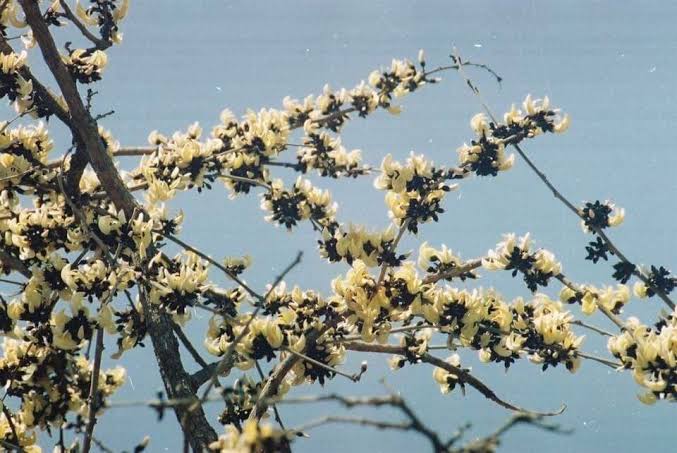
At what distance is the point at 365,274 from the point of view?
3.43 m

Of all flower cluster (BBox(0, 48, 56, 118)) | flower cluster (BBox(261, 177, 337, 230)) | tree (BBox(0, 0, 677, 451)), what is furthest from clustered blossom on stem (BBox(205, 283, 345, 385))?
flower cluster (BBox(0, 48, 56, 118))

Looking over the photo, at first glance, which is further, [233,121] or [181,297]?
[233,121]

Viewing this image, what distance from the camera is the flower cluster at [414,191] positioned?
3.76 m

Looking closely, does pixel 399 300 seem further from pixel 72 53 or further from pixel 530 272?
pixel 72 53

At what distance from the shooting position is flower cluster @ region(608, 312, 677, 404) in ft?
9.81

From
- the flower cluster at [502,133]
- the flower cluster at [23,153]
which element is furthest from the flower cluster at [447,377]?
the flower cluster at [23,153]

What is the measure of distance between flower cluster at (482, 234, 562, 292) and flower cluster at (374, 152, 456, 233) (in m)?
0.39

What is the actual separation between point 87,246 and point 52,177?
1.69 ft

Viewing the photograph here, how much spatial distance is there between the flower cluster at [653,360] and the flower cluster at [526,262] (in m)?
0.61

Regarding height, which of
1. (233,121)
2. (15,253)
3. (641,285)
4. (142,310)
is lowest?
(641,285)

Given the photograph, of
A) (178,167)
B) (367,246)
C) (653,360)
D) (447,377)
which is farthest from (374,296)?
(178,167)

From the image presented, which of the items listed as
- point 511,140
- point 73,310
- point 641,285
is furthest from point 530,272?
point 73,310

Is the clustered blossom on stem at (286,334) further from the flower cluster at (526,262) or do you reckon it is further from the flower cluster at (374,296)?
the flower cluster at (526,262)

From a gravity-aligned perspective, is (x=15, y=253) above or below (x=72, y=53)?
below
